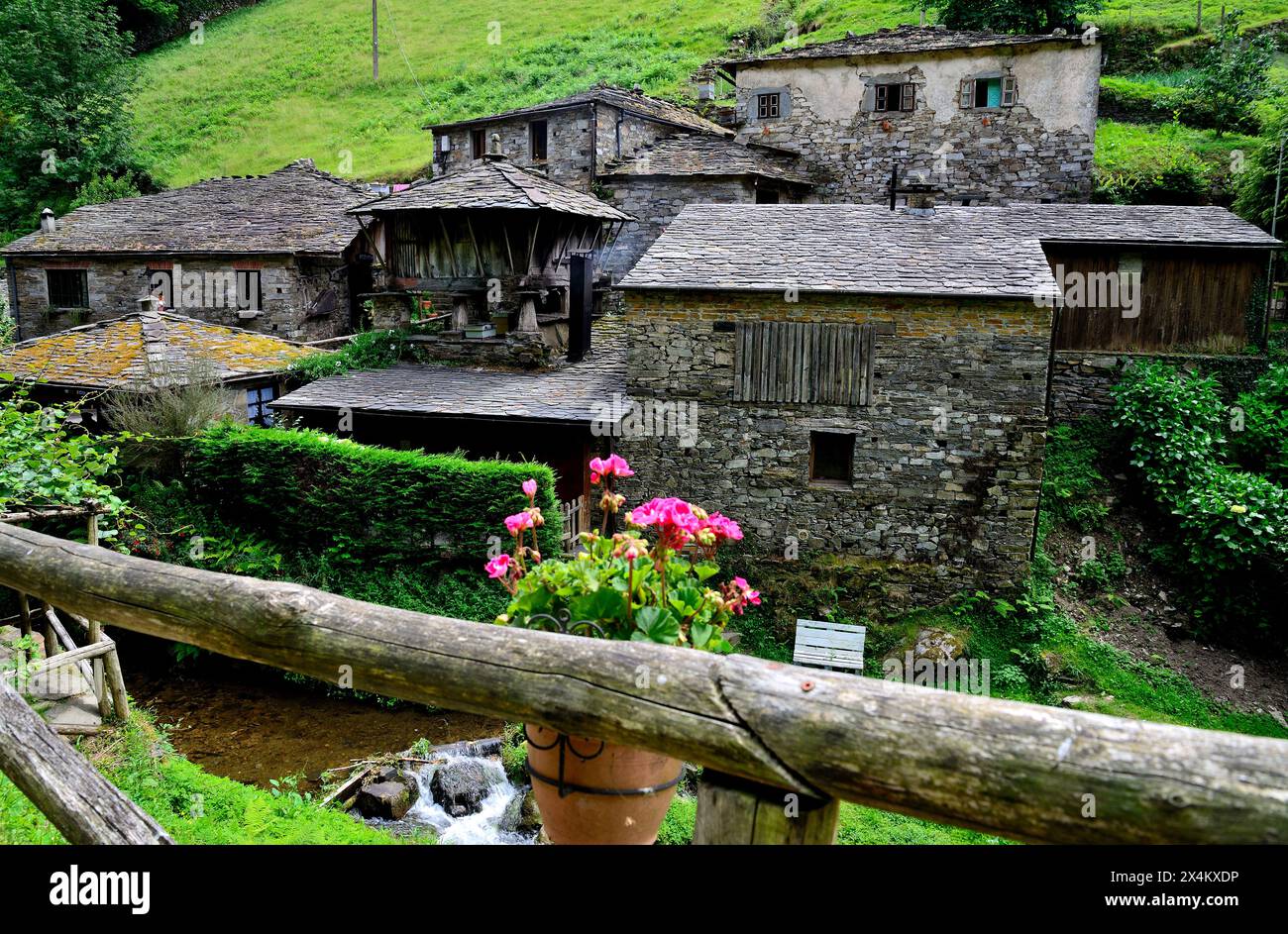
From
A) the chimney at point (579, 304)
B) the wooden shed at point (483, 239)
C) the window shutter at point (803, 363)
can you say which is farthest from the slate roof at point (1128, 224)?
the wooden shed at point (483, 239)

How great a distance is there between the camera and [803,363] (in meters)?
12.8

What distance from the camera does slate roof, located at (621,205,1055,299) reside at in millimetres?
12250

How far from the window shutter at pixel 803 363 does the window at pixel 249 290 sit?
13977mm

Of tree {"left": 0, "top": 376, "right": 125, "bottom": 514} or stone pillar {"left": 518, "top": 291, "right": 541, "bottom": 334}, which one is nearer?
tree {"left": 0, "top": 376, "right": 125, "bottom": 514}

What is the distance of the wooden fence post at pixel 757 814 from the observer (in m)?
1.82

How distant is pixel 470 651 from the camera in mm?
2062

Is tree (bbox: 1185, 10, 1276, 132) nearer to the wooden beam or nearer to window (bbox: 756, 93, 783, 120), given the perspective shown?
window (bbox: 756, 93, 783, 120)

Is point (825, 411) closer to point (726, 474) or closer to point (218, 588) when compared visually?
point (726, 474)

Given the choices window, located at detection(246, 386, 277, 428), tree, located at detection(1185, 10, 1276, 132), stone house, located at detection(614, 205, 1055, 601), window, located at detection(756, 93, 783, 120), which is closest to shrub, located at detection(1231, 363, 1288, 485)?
stone house, located at detection(614, 205, 1055, 601)

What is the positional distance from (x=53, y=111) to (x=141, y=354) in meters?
20.4

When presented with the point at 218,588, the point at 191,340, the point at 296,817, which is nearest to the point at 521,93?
the point at 191,340

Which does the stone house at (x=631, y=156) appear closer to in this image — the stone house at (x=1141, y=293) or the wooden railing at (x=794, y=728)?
the stone house at (x=1141, y=293)

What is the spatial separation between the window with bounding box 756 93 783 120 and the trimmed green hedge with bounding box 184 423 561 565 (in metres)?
13.5

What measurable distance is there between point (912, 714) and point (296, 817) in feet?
26.7
